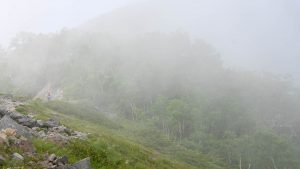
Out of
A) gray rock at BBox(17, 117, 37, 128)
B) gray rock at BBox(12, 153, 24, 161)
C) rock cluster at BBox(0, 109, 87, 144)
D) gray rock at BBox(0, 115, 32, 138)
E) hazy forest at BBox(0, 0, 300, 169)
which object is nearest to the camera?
gray rock at BBox(12, 153, 24, 161)

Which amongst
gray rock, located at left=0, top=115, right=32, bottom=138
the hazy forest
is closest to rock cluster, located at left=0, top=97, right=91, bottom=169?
gray rock, located at left=0, top=115, right=32, bottom=138

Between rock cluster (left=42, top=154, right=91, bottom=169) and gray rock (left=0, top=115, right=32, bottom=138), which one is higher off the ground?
gray rock (left=0, top=115, right=32, bottom=138)

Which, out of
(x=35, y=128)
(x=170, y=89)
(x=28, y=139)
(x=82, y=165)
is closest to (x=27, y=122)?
(x=35, y=128)

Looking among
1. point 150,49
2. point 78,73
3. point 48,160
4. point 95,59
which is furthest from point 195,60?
point 48,160

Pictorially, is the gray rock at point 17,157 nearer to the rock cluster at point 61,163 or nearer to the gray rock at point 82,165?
the rock cluster at point 61,163

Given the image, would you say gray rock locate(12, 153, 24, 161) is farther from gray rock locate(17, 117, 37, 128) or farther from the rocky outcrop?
gray rock locate(17, 117, 37, 128)

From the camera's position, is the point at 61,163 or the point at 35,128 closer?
the point at 61,163

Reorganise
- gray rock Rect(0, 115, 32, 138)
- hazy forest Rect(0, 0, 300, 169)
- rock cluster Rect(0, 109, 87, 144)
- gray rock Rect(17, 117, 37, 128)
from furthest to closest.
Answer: hazy forest Rect(0, 0, 300, 169) → gray rock Rect(17, 117, 37, 128) → rock cluster Rect(0, 109, 87, 144) → gray rock Rect(0, 115, 32, 138)

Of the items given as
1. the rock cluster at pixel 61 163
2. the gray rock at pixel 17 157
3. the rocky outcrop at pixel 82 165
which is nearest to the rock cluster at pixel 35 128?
the gray rock at pixel 17 157

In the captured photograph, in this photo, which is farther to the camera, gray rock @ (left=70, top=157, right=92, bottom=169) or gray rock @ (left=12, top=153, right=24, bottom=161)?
gray rock @ (left=12, top=153, right=24, bottom=161)

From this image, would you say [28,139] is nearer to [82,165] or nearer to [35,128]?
[35,128]

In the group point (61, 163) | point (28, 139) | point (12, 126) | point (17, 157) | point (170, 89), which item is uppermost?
point (12, 126)

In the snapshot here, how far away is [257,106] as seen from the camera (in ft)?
544

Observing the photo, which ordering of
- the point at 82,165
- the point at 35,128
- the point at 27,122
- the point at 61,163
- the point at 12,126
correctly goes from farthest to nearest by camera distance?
1. the point at 27,122
2. the point at 35,128
3. the point at 12,126
4. the point at 61,163
5. the point at 82,165
